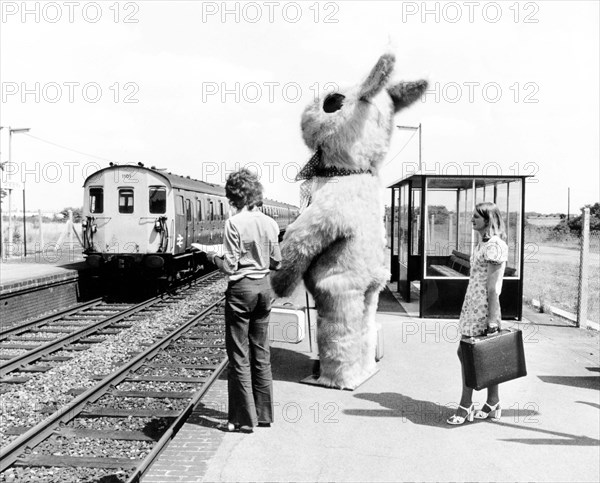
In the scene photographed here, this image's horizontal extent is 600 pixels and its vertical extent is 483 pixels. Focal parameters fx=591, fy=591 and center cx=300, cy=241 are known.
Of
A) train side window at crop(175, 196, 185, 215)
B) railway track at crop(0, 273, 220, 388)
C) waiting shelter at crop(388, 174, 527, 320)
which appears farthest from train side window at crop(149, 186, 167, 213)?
waiting shelter at crop(388, 174, 527, 320)

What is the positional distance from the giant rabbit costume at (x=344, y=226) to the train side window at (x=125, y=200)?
9442mm

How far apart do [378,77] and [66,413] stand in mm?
4292

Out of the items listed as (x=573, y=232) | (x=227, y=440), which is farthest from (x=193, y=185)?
(x=573, y=232)

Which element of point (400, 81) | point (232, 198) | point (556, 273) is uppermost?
point (400, 81)

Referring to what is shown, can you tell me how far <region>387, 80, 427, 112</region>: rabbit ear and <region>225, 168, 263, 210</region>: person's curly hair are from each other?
200 cm

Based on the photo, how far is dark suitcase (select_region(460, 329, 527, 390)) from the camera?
14.5ft

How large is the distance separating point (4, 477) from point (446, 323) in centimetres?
637

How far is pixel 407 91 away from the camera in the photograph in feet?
18.6

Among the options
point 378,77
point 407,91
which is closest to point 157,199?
point 407,91

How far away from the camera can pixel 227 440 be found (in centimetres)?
422

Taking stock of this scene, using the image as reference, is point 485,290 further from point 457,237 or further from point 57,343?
point 457,237

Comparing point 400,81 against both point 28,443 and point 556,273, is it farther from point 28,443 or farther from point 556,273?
point 556,273

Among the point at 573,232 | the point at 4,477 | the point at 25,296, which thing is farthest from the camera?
the point at 573,232

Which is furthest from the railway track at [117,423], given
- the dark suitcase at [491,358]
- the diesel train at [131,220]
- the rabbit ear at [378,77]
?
the diesel train at [131,220]
